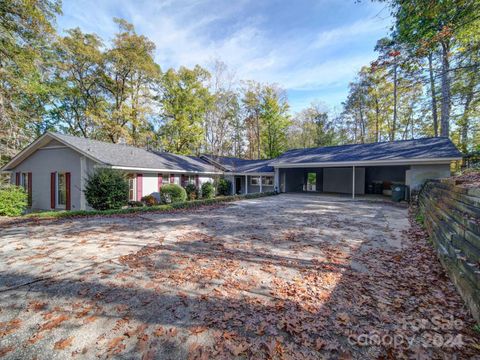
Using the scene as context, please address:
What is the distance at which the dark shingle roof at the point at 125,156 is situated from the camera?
12027 mm

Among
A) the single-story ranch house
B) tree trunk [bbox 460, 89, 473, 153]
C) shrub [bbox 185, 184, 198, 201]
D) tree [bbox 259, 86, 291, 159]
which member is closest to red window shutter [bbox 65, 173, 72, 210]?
the single-story ranch house

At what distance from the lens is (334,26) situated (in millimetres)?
8961

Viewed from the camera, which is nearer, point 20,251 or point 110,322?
point 110,322

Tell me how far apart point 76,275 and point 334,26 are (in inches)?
460

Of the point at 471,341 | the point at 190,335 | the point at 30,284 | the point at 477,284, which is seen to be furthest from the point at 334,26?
the point at 30,284

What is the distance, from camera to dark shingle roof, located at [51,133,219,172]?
1203cm

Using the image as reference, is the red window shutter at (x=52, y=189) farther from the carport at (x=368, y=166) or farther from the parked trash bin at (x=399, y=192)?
the parked trash bin at (x=399, y=192)

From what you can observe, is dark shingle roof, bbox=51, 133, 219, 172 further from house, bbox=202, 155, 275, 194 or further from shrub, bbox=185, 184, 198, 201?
Answer: house, bbox=202, 155, 275, 194

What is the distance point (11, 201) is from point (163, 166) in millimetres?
7621

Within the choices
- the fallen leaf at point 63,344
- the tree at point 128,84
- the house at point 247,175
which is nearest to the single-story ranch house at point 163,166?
the house at point 247,175

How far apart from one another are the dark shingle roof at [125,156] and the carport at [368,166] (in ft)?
24.1

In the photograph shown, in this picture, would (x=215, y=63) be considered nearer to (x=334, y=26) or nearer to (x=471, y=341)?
(x=334, y=26)

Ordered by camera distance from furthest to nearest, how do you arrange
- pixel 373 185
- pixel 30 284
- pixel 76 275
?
pixel 373 185, pixel 76 275, pixel 30 284

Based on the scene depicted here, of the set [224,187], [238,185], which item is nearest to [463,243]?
[224,187]
